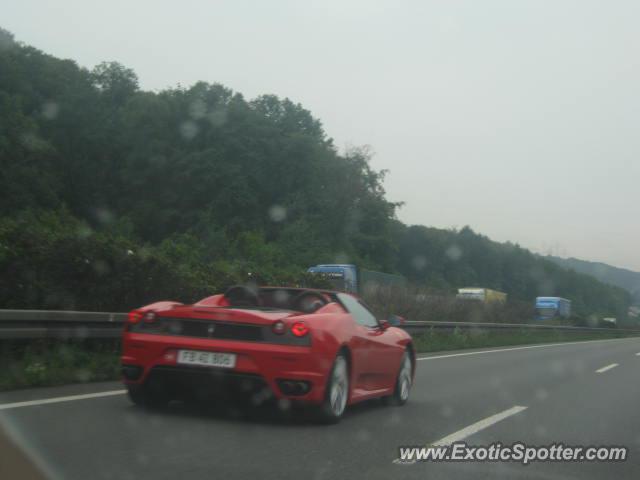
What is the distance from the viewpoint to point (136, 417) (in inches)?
269

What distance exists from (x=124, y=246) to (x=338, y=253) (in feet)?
181

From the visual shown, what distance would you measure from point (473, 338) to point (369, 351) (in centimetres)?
1832

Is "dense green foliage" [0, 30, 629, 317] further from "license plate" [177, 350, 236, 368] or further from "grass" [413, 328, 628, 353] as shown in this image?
"license plate" [177, 350, 236, 368]

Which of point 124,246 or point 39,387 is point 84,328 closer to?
point 39,387

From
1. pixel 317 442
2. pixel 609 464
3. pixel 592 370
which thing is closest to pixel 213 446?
pixel 317 442

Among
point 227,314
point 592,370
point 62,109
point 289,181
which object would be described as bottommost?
point 592,370

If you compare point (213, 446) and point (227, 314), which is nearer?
point (213, 446)

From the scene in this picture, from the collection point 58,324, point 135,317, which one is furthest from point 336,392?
point 58,324

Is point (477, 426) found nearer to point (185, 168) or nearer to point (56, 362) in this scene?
point (56, 362)

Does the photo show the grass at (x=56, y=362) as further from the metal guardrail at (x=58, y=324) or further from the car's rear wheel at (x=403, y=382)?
the car's rear wheel at (x=403, y=382)

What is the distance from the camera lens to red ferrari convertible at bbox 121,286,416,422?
6684mm

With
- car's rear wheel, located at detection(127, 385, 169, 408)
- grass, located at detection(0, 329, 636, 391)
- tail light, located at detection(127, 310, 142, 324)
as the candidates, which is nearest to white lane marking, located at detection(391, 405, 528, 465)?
car's rear wheel, located at detection(127, 385, 169, 408)

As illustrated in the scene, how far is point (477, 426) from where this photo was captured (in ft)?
25.0

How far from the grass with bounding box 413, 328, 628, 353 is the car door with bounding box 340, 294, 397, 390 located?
11412mm
